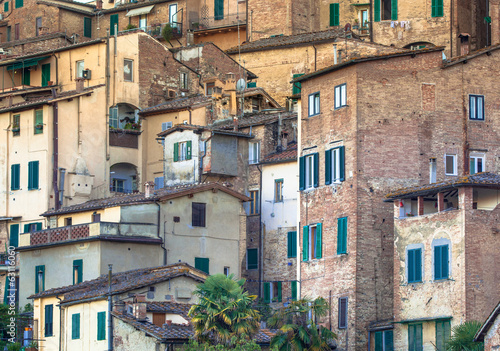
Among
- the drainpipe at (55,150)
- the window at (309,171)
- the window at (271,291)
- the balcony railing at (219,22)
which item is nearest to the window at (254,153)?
the window at (271,291)

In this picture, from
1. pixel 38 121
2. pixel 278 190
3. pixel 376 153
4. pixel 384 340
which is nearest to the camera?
pixel 384 340

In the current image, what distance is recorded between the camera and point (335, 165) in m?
55.5

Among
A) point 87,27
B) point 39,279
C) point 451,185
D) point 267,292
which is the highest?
point 87,27

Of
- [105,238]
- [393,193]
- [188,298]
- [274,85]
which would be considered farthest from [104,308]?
[274,85]

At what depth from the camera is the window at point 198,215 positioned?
202ft

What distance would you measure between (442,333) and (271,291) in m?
15.2

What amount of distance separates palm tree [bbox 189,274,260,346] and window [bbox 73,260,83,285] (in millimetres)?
13752

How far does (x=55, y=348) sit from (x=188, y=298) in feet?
20.0

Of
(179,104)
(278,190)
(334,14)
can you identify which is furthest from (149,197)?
(334,14)

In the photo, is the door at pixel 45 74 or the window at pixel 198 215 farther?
the door at pixel 45 74

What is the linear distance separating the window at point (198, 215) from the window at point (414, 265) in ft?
44.9

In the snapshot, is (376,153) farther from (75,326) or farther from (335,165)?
(75,326)

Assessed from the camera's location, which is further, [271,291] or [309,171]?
[271,291]

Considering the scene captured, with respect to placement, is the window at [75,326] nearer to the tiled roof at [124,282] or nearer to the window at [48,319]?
the tiled roof at [124,282]
